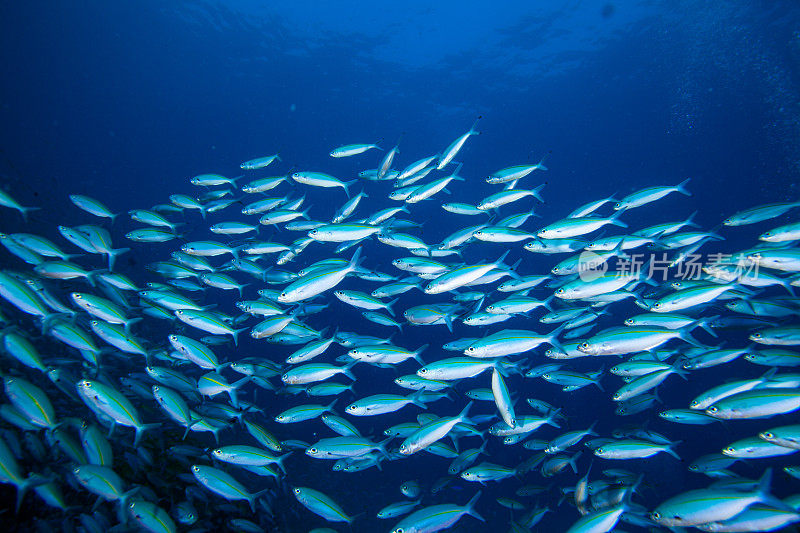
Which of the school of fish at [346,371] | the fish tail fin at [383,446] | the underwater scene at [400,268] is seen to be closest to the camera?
the school of fish at [346,371]

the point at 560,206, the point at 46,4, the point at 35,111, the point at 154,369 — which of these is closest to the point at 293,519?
the point at 154,369

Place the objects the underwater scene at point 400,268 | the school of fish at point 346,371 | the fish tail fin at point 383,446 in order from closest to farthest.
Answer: the school of fish at point 346,371 → the underwater scene at point 400,268 → the fish tail fin at point 383,446

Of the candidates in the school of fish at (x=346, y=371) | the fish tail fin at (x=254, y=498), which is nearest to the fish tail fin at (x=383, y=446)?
the school of fish at (x=346, y=371)

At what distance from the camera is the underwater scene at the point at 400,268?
414 centimetres

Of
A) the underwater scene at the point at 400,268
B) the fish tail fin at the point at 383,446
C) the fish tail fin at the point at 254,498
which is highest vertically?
the underwater scene at the point at 400,268

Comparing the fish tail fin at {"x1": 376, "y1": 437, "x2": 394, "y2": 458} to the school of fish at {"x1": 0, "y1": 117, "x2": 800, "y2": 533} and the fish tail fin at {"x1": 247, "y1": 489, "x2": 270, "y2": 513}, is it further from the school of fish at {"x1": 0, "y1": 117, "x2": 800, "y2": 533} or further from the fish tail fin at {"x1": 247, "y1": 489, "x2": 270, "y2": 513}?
the fish tail fin at {"x1": 247, "y1": 489, "x2": 270, "y2": 513}

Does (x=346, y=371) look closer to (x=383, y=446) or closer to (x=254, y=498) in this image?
(x=383, y=446)

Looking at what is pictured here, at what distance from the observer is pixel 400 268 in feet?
19.8

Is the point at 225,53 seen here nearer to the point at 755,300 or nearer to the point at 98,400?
the point at 98,400

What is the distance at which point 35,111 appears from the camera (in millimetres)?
32344

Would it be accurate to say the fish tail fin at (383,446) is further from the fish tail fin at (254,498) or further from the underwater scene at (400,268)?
the fish tail fin at (254,498)

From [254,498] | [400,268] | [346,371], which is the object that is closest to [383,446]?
[346,371]

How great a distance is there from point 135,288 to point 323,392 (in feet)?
10.6

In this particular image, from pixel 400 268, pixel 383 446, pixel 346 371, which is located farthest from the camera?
pixel 400 268
